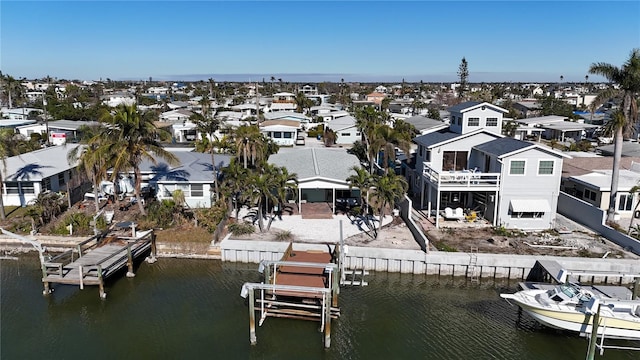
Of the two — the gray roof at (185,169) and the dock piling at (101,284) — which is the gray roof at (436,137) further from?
the dock piling at (101,284)

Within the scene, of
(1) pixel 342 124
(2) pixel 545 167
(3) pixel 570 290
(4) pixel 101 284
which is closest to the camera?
(3) pixel 570 290

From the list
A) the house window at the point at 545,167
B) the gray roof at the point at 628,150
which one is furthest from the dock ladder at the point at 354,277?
the gray roof at the point at 628,150

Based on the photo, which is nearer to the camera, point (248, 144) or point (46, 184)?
point (248, 144)

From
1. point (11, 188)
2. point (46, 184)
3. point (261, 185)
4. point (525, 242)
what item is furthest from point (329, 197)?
point (11, 188)

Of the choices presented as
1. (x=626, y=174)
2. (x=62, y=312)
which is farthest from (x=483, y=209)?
(x=62, y=312)

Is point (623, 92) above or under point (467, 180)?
above

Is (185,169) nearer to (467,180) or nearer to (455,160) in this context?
(455,160)
